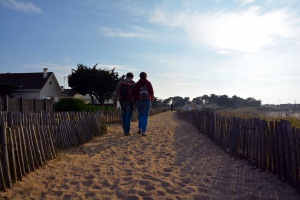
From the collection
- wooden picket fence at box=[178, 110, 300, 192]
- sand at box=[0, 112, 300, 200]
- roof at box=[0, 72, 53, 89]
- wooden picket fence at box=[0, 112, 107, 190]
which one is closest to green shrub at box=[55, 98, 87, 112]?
wooden picket fence at box=[0, 112, 107, 190]

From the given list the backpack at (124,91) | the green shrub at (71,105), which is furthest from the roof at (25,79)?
the backpack at (124,91)

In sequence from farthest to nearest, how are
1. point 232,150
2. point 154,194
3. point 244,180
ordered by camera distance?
point 232,150 < point 244,180 < point 154,194

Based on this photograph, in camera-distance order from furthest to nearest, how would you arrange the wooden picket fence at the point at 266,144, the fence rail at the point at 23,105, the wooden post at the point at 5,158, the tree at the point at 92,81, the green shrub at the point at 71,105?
the tree at the point at 92,81, the green shrub at the point at 71,105, the fence rail at the point at 23,105, the wooden picket fence at the point at 266,144, the wooden post at the point at 5,158

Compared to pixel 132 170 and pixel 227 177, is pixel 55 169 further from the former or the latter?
pixel 227 177

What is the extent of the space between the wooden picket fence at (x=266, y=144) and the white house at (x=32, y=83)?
28.5 m

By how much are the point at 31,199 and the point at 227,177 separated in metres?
3.08

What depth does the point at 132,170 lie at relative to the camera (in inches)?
203

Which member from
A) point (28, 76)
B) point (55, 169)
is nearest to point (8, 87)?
point (28, 76)

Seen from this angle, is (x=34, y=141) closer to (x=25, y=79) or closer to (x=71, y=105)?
(x=71, y=105)

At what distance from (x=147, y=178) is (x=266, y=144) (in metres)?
2.18

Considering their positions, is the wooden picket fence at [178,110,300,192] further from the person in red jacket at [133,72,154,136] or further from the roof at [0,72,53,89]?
the roof at [0,72,53,89]

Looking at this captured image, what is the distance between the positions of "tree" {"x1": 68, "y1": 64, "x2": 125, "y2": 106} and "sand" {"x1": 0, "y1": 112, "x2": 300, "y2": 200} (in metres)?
35.9

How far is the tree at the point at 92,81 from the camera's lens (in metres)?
41.9

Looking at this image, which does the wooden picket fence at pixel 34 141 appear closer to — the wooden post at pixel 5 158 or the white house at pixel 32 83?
the wooden post at pixel 5 158
